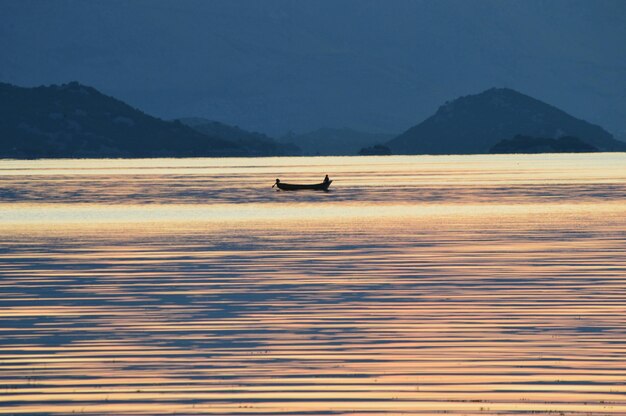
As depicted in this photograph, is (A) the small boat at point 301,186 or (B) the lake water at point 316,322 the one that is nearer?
(B) the lake water at point 316,322

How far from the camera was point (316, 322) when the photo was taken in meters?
29.4

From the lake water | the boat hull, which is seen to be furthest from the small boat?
the lake water

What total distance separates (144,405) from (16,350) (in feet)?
21.2

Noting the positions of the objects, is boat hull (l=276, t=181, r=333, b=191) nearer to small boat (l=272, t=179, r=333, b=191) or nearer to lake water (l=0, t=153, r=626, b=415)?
small boat (l=272, t=179, r=333, b=191)

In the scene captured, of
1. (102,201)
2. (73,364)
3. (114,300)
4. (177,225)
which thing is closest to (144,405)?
(73,364)

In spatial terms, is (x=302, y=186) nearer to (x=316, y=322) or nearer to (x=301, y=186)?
(x=301, y=186)

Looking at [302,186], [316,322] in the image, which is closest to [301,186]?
[302,186]

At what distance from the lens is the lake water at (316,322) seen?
20672 mm

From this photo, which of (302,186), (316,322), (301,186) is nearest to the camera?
(316,322)

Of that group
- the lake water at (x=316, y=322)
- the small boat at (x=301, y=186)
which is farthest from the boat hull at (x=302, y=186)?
the lake water at (x=316, y=322)

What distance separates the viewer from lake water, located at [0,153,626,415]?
20.7 meters

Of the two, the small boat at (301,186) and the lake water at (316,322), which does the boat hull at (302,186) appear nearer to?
the small boat at (301,186)

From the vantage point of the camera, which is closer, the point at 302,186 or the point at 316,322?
the point at 316,322

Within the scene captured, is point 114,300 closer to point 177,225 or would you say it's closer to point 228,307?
point 228,307
